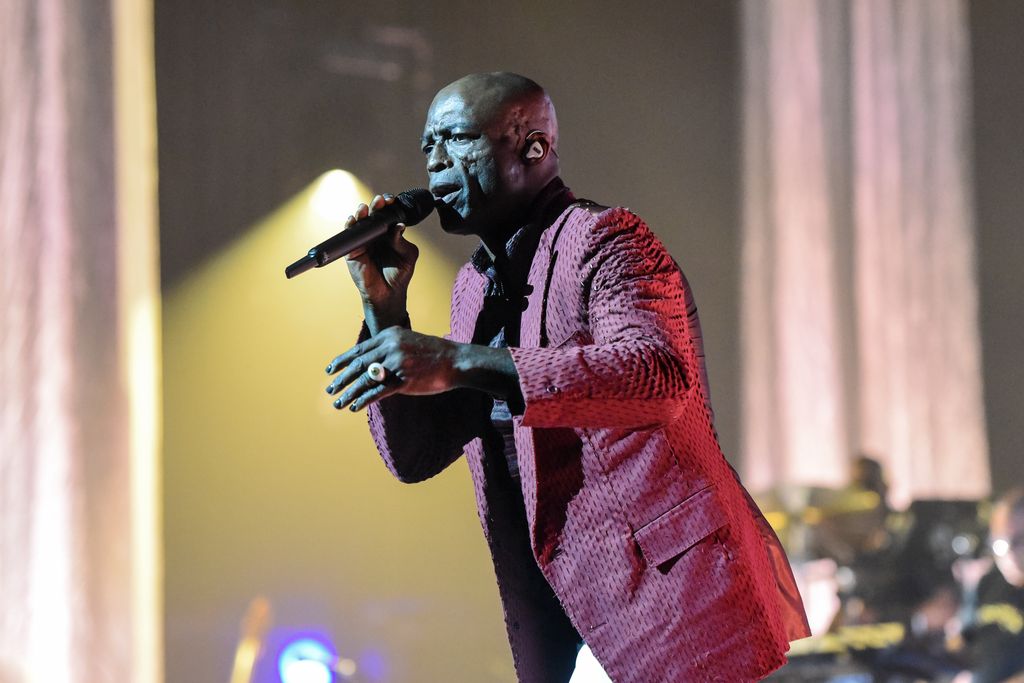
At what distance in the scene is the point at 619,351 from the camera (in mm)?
1223

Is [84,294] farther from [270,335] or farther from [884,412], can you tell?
[884,412]

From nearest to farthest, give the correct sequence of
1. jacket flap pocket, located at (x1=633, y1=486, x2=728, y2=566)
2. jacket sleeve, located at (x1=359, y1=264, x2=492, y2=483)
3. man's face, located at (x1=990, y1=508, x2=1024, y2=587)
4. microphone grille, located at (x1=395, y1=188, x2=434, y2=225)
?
1. jacket flap pocket, located at (x1=633, y1=486, x2=728, y2=566)
2. microphone grille, located at (x1=395, y1=188, x2=434, y2=225)
3. jacket sleeve, located at (x1=359, y1=264, x2=492, y2=483)
4. man's face, located at (x1=990, y1=508, x2=1024, y2=587)

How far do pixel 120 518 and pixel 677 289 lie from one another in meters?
2.80

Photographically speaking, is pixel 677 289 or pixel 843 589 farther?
pixel 843 589

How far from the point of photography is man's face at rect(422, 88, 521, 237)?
4.92ft

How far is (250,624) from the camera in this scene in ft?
15.4

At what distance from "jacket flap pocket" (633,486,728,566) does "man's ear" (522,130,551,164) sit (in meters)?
0.47

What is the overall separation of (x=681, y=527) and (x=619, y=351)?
22 centimetres

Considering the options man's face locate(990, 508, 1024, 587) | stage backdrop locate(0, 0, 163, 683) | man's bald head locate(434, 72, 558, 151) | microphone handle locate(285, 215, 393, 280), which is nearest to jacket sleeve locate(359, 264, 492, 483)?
microphone handle locate(285, 215, 393, 280)

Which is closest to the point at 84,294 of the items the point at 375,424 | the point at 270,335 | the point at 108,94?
the point at 108,94

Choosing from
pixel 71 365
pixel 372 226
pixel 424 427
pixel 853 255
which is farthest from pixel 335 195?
pixel 372 226

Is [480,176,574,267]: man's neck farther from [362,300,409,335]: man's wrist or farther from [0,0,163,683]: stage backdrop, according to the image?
[0,0,163,683]: stage backdrop

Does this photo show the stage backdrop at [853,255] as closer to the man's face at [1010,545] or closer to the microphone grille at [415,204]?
the man's face at [1010,545]

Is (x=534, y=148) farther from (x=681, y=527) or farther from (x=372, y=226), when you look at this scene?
(x=681, y=527)
